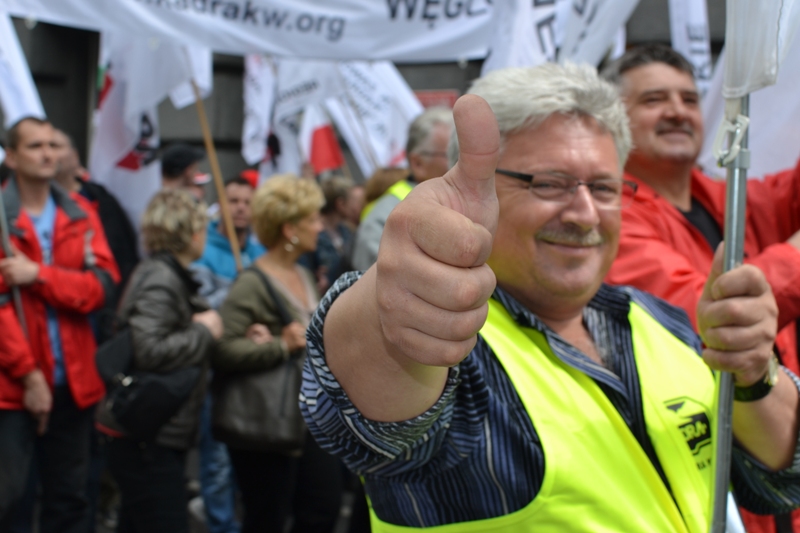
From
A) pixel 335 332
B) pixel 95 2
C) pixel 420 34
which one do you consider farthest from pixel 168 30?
pixel 335 332

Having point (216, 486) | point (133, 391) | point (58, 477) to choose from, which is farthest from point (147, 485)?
point (216, 486)

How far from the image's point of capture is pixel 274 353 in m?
3.11

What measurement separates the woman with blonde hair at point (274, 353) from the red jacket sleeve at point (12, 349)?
71 centimetres

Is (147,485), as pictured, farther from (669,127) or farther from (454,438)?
(669,127)

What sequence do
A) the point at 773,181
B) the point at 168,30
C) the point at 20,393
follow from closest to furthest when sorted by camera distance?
the point at 773,181 → the point at 20,393 → the point at 168,30

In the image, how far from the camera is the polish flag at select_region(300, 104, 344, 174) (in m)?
6.50

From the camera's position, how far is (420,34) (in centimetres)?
374

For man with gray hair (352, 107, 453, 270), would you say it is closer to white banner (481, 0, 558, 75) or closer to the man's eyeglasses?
white banner (481, 0, 558, 75)

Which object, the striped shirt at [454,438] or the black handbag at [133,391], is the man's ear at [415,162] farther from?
the striped shirt at [454,438]

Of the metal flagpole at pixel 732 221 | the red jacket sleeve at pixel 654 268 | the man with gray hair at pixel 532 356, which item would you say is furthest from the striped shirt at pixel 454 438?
the red jacket sleeve at pixel 654 268

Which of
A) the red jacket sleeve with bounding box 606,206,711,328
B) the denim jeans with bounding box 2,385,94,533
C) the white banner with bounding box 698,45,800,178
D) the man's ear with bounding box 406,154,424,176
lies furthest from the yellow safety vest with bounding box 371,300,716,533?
the denim jeans with bounding box 2,385,94,533

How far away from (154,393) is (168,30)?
1.57 m

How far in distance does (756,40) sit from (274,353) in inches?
89.0

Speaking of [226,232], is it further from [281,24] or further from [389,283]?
[389,283]
